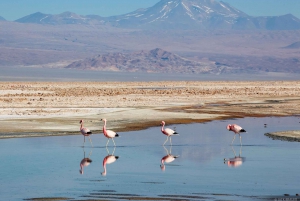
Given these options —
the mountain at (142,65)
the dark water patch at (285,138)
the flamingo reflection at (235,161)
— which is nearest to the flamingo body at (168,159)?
the flamingo reflection at (235,161)

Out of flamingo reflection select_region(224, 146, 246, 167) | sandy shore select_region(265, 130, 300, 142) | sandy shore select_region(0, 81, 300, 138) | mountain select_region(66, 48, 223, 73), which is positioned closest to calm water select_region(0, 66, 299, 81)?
mountain select_region(66, 48, 223, 73)

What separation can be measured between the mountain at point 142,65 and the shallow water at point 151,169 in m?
159

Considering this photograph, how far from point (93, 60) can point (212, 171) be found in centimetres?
17449

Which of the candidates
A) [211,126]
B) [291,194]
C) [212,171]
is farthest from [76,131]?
[291,194]

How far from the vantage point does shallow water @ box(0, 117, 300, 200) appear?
45.0 ft

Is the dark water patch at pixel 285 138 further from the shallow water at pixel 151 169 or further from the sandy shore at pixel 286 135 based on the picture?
the shallow water at pixel 151 169

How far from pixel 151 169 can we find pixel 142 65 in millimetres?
171717

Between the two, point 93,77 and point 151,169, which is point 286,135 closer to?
point 151,169

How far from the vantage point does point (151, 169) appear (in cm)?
1664

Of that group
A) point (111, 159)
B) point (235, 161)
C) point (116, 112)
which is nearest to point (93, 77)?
point (116, 112)

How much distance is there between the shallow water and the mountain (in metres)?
159

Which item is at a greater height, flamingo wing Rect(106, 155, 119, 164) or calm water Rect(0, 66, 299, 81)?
calm water Rect(0, 66, 299, 81)

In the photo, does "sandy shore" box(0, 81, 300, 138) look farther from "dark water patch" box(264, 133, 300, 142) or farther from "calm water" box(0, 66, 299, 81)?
"calm water" box(0, 66, 299, 81)

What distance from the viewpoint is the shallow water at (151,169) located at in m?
13.7
